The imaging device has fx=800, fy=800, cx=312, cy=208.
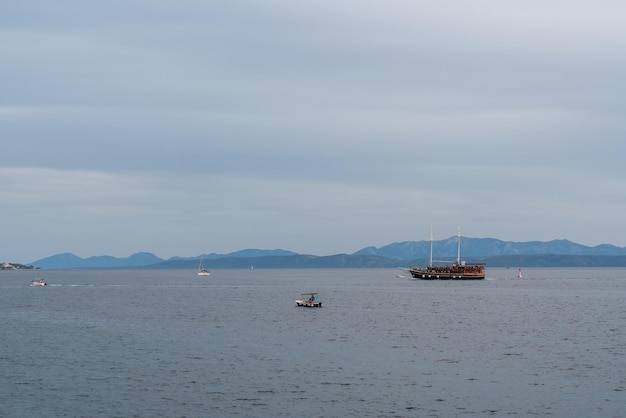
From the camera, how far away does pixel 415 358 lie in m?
82.2

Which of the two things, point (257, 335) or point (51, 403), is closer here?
point (51, 403)

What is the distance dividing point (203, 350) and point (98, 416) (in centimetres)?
3169

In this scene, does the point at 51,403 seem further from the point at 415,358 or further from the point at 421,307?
the point at 421,307

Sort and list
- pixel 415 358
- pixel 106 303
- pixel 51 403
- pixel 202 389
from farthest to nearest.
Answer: pixel 106 303
pixel 415 358
pixel 202 389
pixel 51 403

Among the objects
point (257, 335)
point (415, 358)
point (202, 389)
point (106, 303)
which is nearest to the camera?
point (202, 389)

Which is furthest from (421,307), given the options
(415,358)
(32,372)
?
(32,372)

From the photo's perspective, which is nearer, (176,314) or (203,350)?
(203,350)

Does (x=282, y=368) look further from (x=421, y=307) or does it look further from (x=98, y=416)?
(x=421, y=307)

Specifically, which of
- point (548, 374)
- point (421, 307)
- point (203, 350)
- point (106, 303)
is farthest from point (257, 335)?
point (106, 303)

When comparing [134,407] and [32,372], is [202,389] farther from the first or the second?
[32,372]

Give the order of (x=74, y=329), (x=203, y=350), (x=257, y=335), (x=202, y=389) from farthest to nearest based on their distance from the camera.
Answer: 1. (x=74, y=329)
2. (x=257, y=335)
3. (x=203, y=350)
4. (x=202, y=389)

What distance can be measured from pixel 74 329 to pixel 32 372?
122ft

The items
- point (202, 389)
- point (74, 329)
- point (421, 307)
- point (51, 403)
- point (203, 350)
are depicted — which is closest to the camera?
point (51, 403)

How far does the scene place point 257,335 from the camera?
103m
